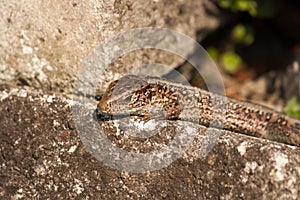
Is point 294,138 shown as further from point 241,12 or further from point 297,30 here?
point 297,30

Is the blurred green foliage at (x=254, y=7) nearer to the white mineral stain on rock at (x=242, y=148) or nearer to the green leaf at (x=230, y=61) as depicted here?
the green leaf at (x=230, y=61)

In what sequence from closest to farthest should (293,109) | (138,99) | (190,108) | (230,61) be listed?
(138,99) < (190,108) < (293,109) < (230,61)

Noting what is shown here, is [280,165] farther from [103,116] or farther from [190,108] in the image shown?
[103,116]

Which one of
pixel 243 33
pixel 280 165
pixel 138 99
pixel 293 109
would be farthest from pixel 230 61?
pixel 280 165

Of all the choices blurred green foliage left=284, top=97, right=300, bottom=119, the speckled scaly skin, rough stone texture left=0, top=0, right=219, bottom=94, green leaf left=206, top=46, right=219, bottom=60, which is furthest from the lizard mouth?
green leaf left=206, top=46, right=219, bottom=60

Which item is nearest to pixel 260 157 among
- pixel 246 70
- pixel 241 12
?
pixel 241 12

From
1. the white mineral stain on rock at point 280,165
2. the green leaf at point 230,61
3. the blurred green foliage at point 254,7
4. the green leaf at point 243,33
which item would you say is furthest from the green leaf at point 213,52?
the white mineral stain on rock at point 280,165

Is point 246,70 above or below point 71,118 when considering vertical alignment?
below
